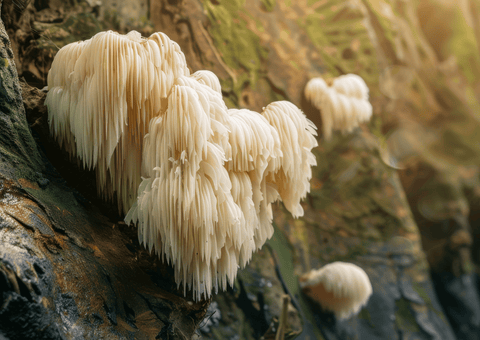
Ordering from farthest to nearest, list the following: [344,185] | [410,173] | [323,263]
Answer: [410,173], [344,185], [323,263]

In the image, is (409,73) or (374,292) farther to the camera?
(409,73)

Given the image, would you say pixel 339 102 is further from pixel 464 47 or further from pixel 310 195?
pixel 464 47

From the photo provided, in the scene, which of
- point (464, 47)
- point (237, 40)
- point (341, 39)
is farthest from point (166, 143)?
point (464, 47)

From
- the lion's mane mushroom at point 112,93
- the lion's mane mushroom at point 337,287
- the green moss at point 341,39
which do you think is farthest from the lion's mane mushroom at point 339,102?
the lion's mane mushroom at point 112,93

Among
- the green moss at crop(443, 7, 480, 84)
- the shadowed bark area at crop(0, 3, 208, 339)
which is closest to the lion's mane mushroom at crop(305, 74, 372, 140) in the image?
the shadowed bark area at crop(0, 3, 208, 339)

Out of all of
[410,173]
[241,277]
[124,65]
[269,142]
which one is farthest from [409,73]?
[124,65]

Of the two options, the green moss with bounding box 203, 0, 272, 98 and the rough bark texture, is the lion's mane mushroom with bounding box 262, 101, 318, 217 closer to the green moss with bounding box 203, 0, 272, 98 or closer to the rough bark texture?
the rough bark texture

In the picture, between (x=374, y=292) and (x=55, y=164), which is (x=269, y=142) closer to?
(x=55, y=164)
